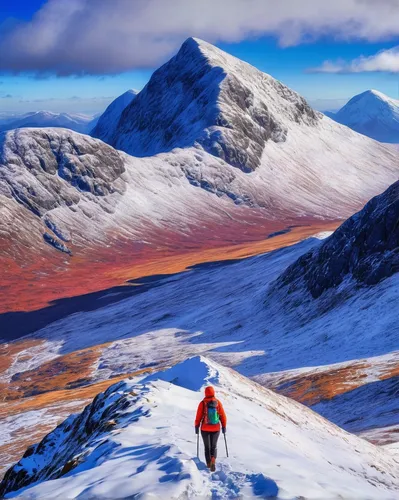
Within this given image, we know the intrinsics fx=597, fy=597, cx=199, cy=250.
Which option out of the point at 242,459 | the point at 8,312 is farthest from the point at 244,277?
the point at 242,459

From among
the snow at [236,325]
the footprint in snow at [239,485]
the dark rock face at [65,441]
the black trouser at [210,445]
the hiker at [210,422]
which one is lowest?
the snow at [236,325]

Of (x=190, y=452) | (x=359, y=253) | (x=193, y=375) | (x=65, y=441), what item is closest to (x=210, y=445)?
(x=190, y=452)

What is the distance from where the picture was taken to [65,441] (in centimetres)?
2883

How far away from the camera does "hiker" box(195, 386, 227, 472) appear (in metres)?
18.6

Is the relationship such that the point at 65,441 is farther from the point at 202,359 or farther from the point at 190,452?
the point at 190,452

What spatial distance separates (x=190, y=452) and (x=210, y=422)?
1.26 meters

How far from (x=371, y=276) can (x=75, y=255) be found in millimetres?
131891

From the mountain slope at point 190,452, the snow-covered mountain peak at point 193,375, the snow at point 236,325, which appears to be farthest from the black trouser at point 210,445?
the snow at point 236,325

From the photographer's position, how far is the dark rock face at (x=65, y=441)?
2528 cm

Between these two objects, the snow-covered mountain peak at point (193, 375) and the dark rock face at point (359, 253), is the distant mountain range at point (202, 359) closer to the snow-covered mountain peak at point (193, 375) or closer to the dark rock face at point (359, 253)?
the snow-covered mountain peak at point (193, 375)

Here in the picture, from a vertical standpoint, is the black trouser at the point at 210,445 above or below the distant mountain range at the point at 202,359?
above

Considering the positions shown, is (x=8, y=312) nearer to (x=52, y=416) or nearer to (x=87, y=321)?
(x=87, y=321)

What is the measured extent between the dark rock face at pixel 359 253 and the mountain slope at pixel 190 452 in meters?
49.8

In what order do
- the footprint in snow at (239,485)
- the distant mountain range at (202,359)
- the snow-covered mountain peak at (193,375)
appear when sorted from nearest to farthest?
the footprint in snow at (239,485) < the distant mountain range at (202,359) < the snow-covered mountain peak at (193,375)
